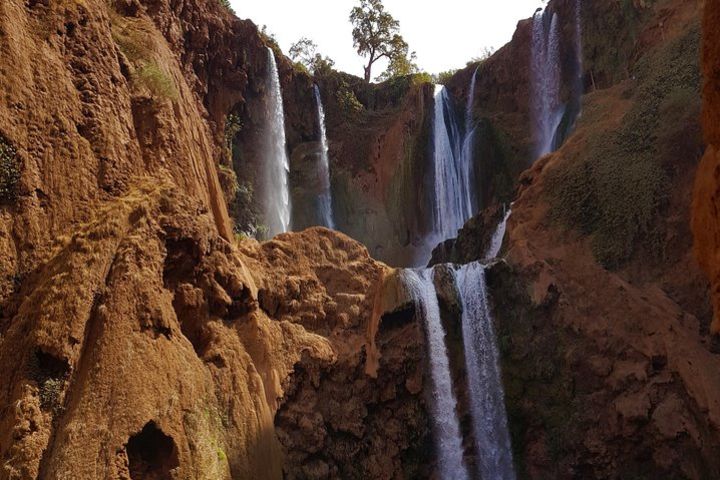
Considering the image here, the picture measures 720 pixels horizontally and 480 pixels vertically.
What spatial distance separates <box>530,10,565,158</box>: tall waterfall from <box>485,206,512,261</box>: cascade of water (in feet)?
26.7

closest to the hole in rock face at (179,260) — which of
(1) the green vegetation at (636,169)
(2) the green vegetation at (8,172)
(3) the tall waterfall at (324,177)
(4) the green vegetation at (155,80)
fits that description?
(2) the green vegetation at (8,172)

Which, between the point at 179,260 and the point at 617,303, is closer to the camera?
the point at 179,260

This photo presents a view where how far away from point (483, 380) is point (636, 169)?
728cm

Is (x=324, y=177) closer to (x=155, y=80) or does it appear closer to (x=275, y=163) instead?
(x=275, y=163)

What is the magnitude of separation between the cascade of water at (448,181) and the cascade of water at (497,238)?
25.2ft

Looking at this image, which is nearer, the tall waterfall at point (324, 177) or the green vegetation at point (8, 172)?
the green vegetation at point (8, 172)

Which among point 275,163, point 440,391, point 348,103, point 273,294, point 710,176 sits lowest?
point 440,391

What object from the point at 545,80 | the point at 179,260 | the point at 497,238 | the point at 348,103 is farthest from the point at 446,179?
the point at 179,260

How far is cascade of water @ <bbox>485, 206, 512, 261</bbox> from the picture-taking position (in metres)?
20.5

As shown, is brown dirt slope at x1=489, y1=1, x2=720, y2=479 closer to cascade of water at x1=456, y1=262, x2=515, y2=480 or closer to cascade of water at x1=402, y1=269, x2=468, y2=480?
cascade of water at x1=456, y1=262, x2=515, y2=480

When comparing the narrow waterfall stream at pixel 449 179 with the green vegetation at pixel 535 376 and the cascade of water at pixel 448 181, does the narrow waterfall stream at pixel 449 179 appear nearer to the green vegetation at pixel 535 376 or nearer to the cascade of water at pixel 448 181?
the cascade of water at pixel 448 181

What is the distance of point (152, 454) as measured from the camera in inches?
419

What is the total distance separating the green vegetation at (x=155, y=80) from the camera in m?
14.9

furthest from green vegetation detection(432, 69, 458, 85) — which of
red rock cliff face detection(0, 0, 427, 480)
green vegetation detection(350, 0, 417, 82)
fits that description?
red rock cliff face detection(0, 0, 427, 480)
